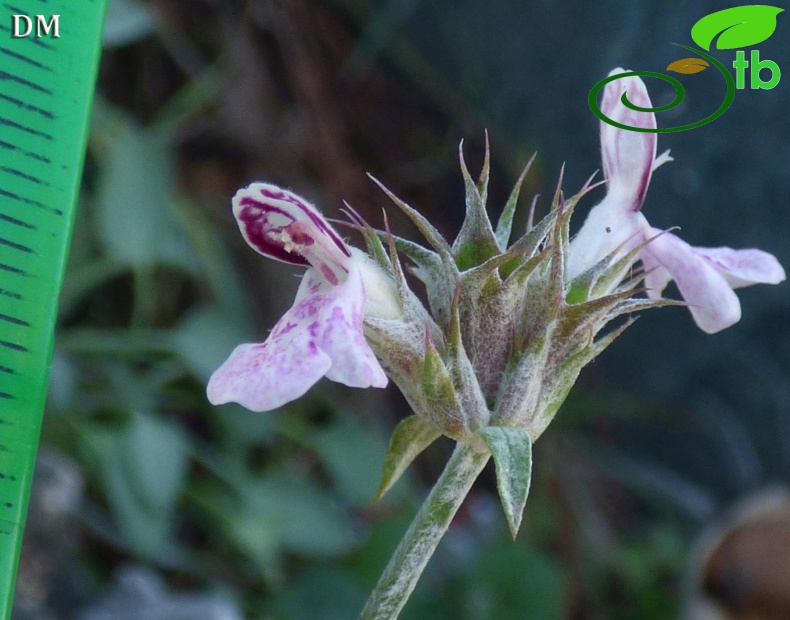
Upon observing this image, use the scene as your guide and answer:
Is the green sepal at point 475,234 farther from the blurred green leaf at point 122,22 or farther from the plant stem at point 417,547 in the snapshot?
the blurred green leaf at point 122,22

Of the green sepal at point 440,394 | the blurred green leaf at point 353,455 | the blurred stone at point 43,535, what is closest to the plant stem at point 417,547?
the green sepal at point 440,394

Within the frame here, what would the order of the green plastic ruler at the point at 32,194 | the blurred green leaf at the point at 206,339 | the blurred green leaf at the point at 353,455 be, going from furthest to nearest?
the blurred green leaf at the point at 353,455 → the blurred green leaf at the point at 206,339 → the green plastic ruler at the point at 32,194

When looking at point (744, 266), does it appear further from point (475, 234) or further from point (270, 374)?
point (270, 374)

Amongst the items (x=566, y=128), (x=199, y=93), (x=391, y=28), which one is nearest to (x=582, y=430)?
(x=566, y=128)

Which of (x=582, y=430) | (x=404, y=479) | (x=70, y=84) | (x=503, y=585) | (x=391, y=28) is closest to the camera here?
(x=70, y=84)

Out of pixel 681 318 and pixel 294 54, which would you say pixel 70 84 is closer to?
pixel 681 318

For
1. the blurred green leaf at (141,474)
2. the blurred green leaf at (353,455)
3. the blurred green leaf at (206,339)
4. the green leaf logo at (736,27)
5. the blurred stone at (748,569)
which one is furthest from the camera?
the blurred stone at (748,569)

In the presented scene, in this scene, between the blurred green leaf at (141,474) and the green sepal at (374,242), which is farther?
the blurred green leaf at (141,474)

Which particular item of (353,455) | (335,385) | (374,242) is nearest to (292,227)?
(374,242)
